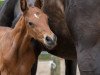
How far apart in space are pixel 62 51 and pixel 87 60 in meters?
0.97

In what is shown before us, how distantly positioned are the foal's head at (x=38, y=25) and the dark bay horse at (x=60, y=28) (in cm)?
6

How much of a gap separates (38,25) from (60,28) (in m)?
0.32

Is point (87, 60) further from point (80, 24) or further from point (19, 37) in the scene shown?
point (19, 37)

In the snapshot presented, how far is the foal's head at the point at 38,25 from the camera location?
366 cm

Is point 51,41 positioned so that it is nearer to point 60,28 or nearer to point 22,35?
point 60,28

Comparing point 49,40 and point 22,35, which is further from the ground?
point 22,35

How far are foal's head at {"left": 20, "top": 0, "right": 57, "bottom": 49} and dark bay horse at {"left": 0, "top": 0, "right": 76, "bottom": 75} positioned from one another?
61 millimetres

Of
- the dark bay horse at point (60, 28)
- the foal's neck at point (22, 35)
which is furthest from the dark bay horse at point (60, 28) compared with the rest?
the foal's neck at point (22, 35)

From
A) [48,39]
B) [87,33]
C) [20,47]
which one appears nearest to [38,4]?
[20,47]

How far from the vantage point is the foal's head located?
3.66 metres

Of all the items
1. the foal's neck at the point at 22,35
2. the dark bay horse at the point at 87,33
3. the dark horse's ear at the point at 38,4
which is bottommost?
the dark bay horse at the point at 87,33

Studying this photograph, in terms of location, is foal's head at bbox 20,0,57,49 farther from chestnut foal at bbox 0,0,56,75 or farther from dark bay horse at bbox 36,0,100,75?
dark bay horse at bbox 36,0,100,75

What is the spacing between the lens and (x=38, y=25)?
389cm

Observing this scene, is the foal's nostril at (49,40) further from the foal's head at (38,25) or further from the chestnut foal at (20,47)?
the chestnut foal at (20,47)
